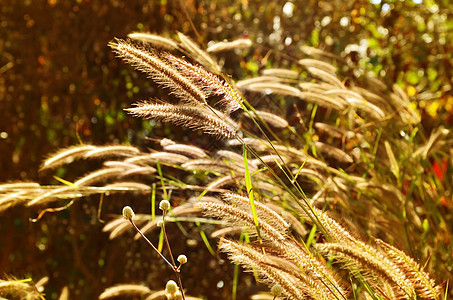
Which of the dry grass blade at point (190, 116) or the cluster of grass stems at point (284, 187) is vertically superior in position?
the dry grass blade at point (190, 116)

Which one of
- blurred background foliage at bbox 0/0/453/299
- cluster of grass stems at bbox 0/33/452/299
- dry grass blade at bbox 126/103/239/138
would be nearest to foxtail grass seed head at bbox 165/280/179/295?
cluster of grass stems at bbox 0/33/452/299

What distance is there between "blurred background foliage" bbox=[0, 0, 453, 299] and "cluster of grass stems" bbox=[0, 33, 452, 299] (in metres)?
0.44

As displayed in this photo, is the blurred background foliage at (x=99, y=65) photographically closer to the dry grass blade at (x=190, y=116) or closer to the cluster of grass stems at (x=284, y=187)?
the cluster of grass stems at (x=284, y=187)

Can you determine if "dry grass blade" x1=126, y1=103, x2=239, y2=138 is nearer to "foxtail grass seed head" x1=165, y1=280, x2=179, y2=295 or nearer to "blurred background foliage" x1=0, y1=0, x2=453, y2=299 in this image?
"foxtail grass seed head" x1=165, y1=280, x2=179, y2=295

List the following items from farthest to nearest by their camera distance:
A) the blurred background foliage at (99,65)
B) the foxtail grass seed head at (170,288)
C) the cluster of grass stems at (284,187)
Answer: the blurred background foliage at (99,65)
the cluster of grass stems at (284,187)
the foxtail grass seed head at (170,288)

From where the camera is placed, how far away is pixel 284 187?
1420mm

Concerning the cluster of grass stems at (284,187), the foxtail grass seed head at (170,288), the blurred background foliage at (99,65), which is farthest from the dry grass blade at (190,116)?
the blurred background foliage at (99,65)

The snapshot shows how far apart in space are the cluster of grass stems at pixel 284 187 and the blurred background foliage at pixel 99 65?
44 centimetres

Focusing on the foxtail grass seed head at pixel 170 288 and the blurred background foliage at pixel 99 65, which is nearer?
the foxtail grass seed head at pixel 170 288

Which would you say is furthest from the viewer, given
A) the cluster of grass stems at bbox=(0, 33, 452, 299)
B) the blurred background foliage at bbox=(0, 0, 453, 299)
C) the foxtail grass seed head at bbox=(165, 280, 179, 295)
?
the blurred background foliage at bbox=(0, 0, 453, 299)

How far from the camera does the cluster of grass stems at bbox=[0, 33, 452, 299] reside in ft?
4.36

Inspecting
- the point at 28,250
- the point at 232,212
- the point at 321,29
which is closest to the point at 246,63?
the point at 321,29

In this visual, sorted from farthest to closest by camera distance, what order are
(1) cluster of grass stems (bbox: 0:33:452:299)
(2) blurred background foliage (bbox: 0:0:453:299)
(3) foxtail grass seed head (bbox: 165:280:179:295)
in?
1. (2) blurred background foliage (bbox: 0:0:453:299)
2. (1) cluster of grass stems (bbox: 0:33:452:299)
3. (3) foxtail grass seed head (bbox: 165:280:179:295)

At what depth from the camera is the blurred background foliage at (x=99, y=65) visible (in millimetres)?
3494
